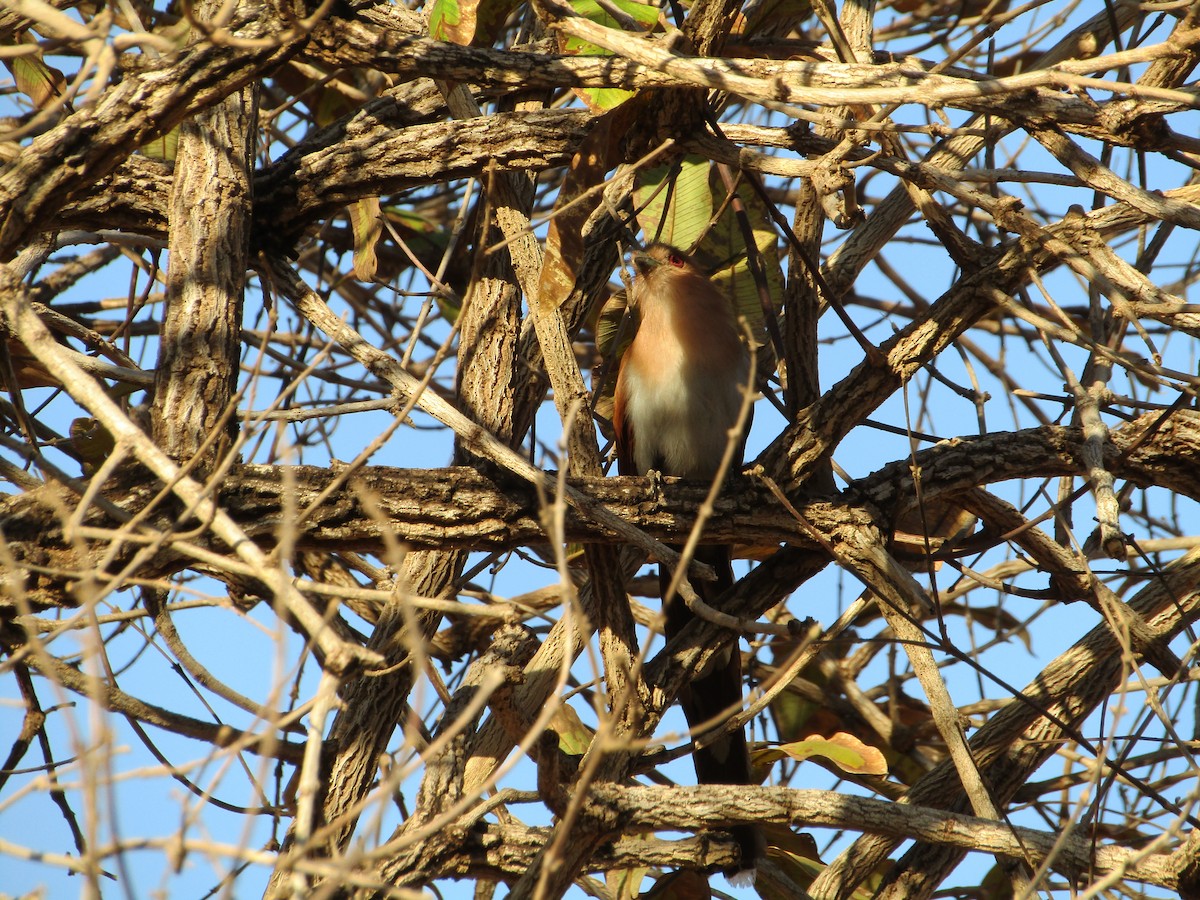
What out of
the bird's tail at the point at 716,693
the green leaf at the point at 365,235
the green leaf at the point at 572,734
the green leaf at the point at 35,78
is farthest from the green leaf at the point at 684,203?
the green leaf at the point at 35,78

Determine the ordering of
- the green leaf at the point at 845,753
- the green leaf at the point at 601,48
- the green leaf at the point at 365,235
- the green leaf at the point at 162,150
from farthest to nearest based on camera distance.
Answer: the green leaf at the point at 162,150
the green leaf at the point at 365,235
the green leaf at the point at 845,753
the green leaf at the point at 601,48

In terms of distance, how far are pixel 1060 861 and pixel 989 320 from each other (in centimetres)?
342

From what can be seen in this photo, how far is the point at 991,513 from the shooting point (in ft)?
12.3

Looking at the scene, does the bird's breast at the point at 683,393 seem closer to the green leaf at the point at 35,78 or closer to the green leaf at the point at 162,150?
the green leaf at the point at 162,150

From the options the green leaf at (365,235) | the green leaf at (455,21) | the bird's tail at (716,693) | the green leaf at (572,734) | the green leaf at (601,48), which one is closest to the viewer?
the green leaf at (601,48)

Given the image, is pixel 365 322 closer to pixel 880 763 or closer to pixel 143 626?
pixel 143 626

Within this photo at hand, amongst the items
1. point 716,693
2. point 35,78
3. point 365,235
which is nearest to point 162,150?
point 35,78

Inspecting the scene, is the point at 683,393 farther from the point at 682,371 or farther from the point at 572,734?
the point at 572,734

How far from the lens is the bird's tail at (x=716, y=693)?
4152mm

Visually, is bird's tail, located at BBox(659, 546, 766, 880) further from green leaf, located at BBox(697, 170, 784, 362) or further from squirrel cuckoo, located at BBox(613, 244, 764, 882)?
green leaf, located at BBox(697, 170, 784, 362)

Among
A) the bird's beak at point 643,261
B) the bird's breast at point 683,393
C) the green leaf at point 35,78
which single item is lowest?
the bird's breast at point 683,393

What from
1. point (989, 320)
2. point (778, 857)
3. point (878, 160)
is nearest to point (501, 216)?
point (878, 160)

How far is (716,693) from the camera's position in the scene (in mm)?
4387

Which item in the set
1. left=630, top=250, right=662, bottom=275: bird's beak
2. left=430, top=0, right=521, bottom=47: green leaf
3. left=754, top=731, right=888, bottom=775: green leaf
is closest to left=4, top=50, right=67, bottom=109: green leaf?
left=430, top=0, right=521, bottom=47: green leaf
